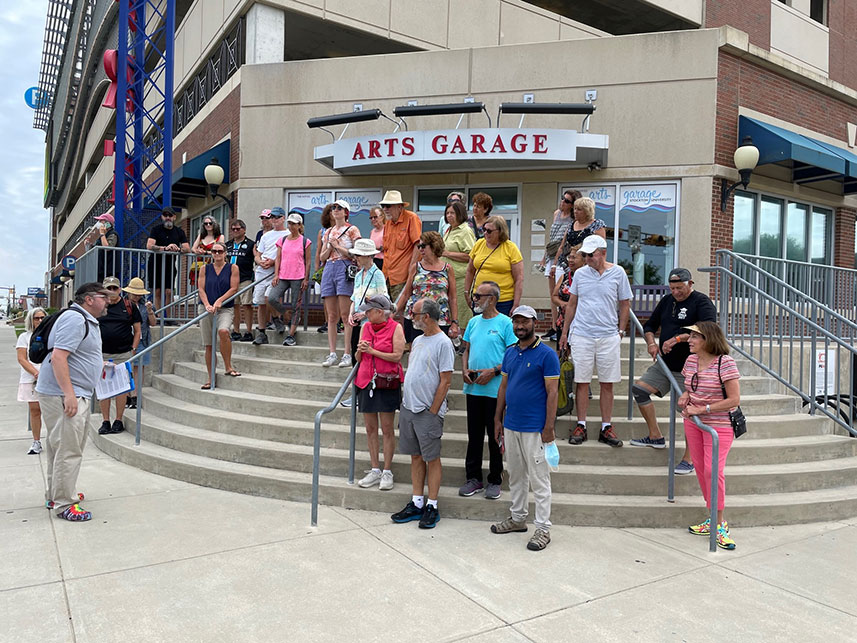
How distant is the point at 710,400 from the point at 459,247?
2.92m

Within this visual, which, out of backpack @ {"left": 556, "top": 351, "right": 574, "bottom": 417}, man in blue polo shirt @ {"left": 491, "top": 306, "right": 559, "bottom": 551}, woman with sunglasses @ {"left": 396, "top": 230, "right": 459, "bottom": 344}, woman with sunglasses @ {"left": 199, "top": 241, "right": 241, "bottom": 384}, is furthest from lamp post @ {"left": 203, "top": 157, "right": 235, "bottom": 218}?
man in blue polo shirt @ {"left": 491, "top": 306, "right": 559, "bottom": 551}

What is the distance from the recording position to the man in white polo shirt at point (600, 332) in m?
5.86

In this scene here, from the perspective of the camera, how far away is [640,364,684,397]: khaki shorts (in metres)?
5.85

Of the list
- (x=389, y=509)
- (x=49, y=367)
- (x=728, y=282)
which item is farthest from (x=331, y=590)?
(x=728, y=282)

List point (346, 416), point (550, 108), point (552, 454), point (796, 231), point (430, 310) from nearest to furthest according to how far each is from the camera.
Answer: point (552, 454) → point (430, 310) → point (346, 416) → point (550, 108) → point (796, 231)

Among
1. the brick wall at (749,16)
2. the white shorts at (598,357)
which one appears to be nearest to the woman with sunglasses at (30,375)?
the white shorts at (598,357)

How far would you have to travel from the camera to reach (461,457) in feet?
19.9

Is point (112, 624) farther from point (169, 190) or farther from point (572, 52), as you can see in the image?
point (169, 190)

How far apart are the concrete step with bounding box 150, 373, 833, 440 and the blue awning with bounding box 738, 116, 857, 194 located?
485cm

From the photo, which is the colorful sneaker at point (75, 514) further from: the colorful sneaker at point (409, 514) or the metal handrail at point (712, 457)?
the metal handrail at point (712, 457)

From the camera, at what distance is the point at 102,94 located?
3219 cm

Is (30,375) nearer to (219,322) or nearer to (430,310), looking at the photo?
(219,322)

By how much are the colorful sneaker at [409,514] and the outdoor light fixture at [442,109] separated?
7.11 meters

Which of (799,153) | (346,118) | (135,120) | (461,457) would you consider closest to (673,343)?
(461,457)
